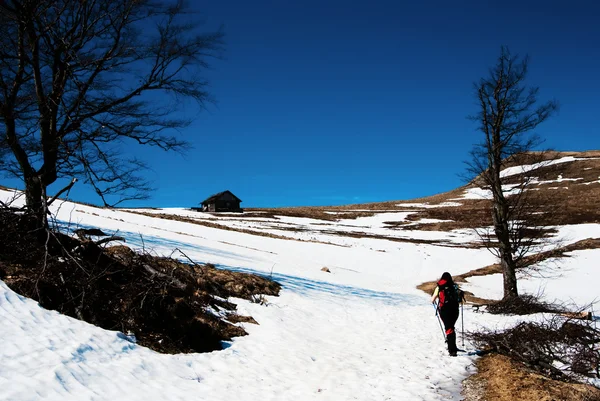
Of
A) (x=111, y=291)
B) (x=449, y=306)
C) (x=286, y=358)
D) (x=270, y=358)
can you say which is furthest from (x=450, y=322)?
(x=111, y=291)

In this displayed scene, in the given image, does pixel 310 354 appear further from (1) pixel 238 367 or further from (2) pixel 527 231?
(2) pixel 527 231

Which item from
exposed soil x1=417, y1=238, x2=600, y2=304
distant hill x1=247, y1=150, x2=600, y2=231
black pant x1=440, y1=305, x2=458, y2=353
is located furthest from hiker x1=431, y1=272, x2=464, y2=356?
distant hill x1=247, y1=150, x2=600, y2=231

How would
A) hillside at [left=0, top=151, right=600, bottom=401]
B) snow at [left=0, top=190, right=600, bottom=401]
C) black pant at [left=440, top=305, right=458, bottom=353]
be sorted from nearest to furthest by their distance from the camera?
snow at [left=0, top=190, right=600, bottom=401] < hillside at [left=0, top=151, right=600, bottom=401] < black pant at [left=440, top=305, right=458, bottom=353]

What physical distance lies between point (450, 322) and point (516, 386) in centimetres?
226

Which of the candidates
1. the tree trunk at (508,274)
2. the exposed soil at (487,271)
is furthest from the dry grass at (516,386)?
the exposed soil at (487,271)

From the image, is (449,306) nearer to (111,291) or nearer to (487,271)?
(111,291)

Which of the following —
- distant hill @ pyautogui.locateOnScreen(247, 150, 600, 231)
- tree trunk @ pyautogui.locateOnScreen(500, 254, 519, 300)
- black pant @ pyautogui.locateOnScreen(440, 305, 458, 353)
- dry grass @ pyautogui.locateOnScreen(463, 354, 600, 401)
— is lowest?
dry grass @ pyautogui.locateOnScreen(463, 354, 600, 401)

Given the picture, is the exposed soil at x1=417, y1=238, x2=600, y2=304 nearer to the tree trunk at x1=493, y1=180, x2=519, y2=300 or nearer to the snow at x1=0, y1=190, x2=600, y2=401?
the tree trunk at x1=493, y1=180, x2=519, y2=300

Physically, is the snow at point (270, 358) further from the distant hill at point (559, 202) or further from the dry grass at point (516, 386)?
the distant hill at point (559, 202)

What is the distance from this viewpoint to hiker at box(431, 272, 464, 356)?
8.32 metres

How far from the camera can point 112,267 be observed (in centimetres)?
800

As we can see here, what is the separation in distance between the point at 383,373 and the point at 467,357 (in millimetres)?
2223

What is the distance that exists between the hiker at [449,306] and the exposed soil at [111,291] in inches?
167

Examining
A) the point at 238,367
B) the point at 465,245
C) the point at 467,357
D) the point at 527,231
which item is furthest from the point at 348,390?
the point at 465,245
